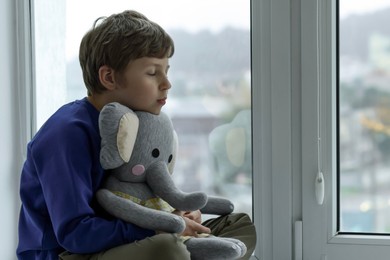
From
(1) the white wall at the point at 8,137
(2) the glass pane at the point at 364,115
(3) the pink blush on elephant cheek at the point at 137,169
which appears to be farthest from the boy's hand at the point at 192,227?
(1) the white wall at the point at 8,137

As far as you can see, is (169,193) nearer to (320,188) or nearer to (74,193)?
(74,193)

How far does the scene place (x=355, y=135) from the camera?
5.86 ft

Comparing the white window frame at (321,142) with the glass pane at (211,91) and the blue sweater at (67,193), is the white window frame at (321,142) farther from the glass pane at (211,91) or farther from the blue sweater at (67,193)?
the blue sweater at (67,193)

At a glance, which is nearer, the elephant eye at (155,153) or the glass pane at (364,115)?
the elephant eye at (155,153)

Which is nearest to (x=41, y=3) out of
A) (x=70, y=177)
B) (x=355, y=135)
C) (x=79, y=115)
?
(x=79, y=115)

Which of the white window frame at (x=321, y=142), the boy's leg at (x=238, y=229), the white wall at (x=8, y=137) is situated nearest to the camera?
the boy's leg at (x=238, y=229)

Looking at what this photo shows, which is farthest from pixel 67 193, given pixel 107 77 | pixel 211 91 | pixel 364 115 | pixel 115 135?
pixel 364 115

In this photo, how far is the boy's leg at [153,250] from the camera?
1283mm

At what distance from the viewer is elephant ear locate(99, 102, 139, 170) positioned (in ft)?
4.45

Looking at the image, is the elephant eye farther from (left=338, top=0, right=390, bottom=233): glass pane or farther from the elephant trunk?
(left=338, top=0, right=390, bottom=233): glass pane

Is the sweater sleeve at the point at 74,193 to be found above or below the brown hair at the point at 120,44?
below

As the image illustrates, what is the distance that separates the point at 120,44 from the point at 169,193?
1.04 ft

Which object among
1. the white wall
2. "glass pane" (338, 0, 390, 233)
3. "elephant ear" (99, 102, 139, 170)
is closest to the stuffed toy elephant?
"elephant ear" (99, 102, 139, 170)

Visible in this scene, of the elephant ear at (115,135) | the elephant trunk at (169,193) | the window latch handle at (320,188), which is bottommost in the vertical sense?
the window latch handle at (320,188)
